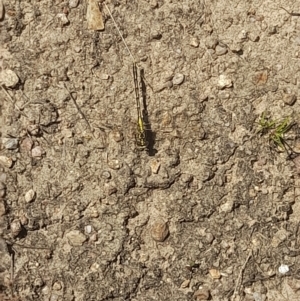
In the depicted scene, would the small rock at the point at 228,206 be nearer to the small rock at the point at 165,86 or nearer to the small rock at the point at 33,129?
the small rock at the point at 165,86

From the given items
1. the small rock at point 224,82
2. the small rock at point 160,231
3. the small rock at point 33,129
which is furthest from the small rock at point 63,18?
the small rock at point 160,231

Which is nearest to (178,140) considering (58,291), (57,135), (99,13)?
(57,135)

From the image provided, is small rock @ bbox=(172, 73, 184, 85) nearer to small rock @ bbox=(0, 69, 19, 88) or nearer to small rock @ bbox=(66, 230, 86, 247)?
small rock @ bbox=(0, 69, 19, 88)

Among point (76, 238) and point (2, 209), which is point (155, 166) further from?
point (2, 209)

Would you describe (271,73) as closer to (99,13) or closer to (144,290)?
(99,13)

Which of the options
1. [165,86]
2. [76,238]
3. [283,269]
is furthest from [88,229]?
[283,269]

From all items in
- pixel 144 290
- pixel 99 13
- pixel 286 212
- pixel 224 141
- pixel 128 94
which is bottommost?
pixel 144 290
